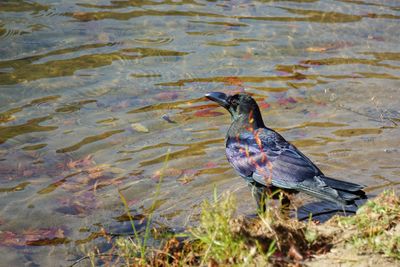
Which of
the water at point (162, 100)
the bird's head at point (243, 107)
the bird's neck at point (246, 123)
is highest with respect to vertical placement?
the bird's head at point (243, 107)

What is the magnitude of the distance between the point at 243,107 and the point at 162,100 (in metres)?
2.49

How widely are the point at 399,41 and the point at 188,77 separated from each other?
11.4ft

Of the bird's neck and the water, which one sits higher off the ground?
the bird's neck

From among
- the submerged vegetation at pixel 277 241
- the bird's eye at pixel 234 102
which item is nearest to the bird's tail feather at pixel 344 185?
the submerged vegetation at pixel 277 241

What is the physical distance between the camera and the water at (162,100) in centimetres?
626

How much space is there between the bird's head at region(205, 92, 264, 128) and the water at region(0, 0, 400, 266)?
726 mm

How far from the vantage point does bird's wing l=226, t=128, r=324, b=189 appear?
17.9 ft

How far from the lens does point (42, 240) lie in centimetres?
566

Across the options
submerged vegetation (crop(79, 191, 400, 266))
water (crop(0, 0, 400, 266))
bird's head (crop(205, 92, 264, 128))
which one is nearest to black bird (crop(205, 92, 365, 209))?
bird's head (crop(205, 92, 264, 128))

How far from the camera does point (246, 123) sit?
20.2 feet

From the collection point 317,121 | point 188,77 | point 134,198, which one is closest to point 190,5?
point 188,77

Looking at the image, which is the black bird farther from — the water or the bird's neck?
the water

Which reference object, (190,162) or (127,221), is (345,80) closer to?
(190,162)

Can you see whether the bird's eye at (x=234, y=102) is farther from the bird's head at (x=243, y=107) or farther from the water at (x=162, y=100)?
the water at (x=162, y=100)
